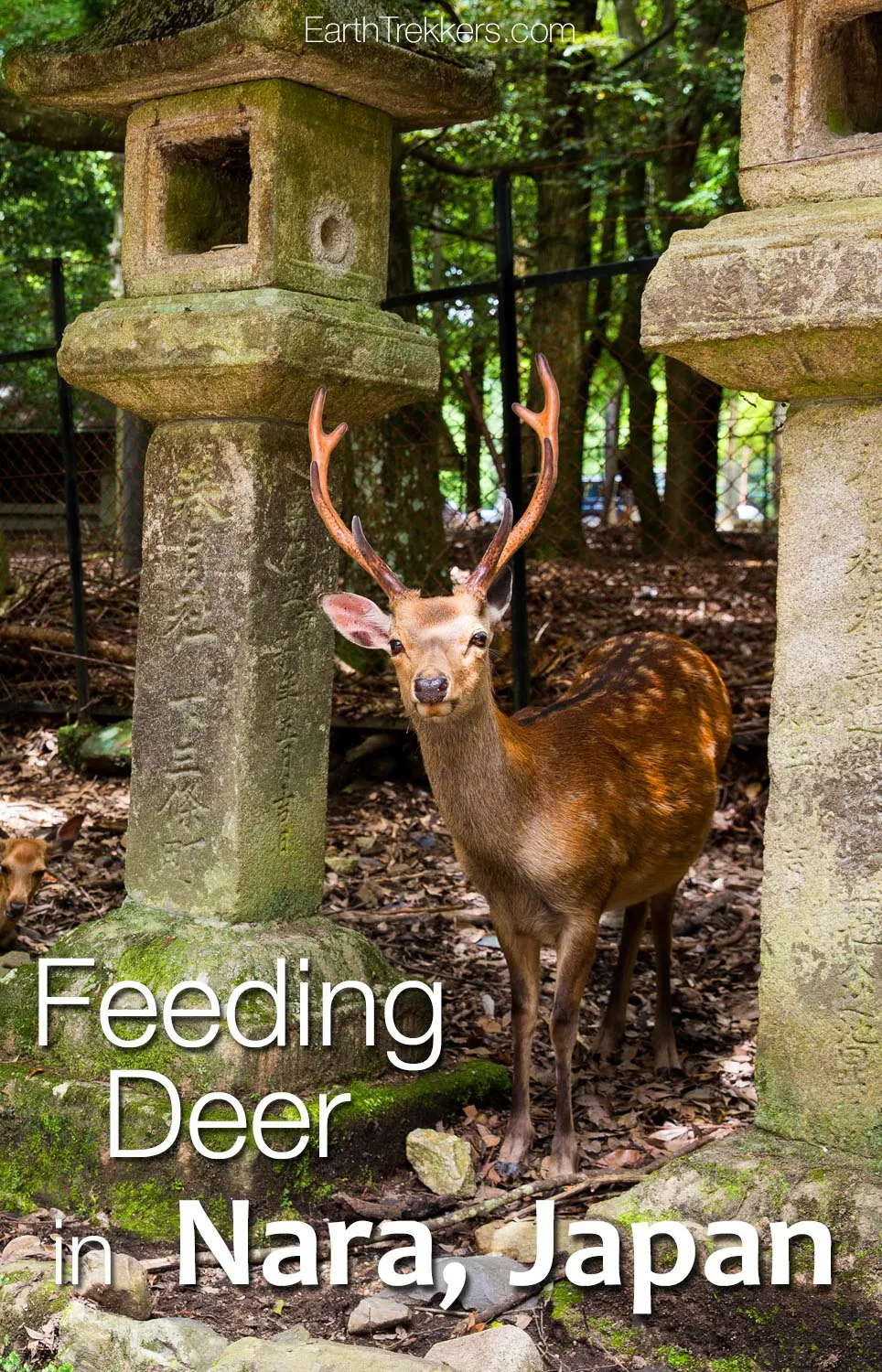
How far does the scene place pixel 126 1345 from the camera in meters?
3.23

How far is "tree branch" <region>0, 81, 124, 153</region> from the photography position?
345 inches

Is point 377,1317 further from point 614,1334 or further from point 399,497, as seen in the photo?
point 399,497

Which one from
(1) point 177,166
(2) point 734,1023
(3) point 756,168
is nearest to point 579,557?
(2) point 734,1023

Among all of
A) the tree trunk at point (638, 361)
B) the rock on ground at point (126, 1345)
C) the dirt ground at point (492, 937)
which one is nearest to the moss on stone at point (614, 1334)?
the dirt ground at point (492, 937)

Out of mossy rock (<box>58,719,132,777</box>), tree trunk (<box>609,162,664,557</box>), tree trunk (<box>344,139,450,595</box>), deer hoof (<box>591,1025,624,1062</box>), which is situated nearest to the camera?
deer hoof (<box>591,1025,624,1062</box>)

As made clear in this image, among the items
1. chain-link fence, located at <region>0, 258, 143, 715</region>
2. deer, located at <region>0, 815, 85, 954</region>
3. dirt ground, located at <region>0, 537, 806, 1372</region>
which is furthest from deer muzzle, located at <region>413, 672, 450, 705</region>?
chain-link fence, located at <region>0, 258, 143, 715</region>

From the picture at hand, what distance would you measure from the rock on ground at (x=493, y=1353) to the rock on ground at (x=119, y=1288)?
70 centimetres

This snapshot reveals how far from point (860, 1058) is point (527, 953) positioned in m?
1.28

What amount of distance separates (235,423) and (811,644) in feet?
5.81

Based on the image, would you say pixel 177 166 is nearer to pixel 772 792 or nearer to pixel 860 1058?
pixel 772 792

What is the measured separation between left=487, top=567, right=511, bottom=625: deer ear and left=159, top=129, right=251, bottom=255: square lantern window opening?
120 cm

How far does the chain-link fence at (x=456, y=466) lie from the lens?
686cm

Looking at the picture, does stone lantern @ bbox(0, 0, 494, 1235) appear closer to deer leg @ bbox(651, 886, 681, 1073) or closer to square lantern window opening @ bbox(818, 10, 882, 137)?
deer leg @ bbox(651, 886, 681, 1073)

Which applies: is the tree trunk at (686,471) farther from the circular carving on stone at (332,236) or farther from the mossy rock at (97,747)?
the circular carving on stone at (332,236)
